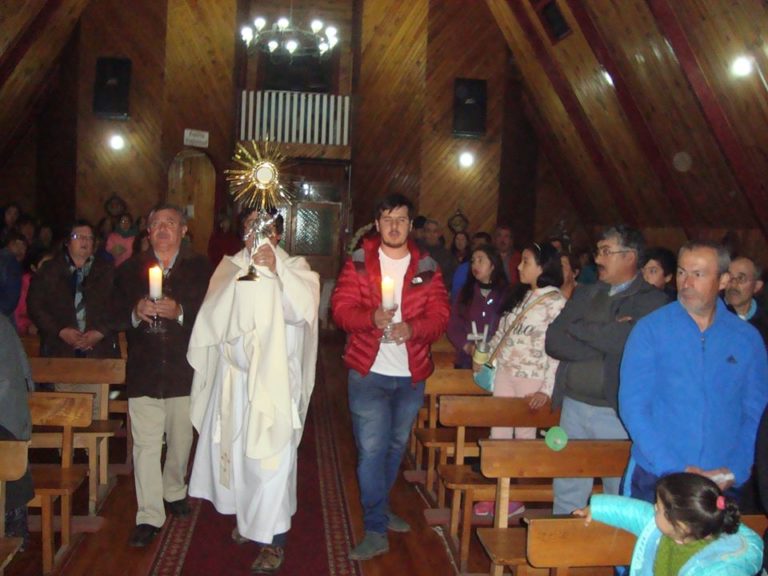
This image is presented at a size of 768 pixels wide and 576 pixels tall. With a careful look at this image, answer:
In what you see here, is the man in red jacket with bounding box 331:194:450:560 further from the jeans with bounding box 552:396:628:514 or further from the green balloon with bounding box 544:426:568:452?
the green balloon with bounding box 544:426:568:452

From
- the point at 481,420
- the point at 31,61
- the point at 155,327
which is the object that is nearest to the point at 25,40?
the point at 31,61

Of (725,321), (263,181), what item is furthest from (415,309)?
(725,321)

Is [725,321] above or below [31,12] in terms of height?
below

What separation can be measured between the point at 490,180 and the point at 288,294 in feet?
28.5

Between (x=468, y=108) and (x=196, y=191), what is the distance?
4.50 meters

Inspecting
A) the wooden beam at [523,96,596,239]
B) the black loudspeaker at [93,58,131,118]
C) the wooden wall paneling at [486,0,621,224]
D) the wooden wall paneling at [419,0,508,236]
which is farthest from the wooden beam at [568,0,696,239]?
the black loudspeaker at [93,58,131,118]

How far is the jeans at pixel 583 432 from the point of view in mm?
3551

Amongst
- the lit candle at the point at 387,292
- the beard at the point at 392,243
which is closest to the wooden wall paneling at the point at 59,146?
the beard at the point at 392,243

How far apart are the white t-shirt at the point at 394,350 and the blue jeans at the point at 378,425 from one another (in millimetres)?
37

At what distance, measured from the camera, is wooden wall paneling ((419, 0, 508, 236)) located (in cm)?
1156

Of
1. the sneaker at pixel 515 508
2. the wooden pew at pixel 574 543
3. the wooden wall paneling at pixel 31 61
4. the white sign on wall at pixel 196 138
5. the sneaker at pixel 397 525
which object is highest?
the wooden wall paneling at pixel 31 61

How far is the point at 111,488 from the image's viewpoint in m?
4.70

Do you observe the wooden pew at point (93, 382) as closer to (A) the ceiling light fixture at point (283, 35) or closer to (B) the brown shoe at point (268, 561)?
(B) the brown shoe at point (268, 561)

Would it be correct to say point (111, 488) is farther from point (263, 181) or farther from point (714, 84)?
point (714, 84)
